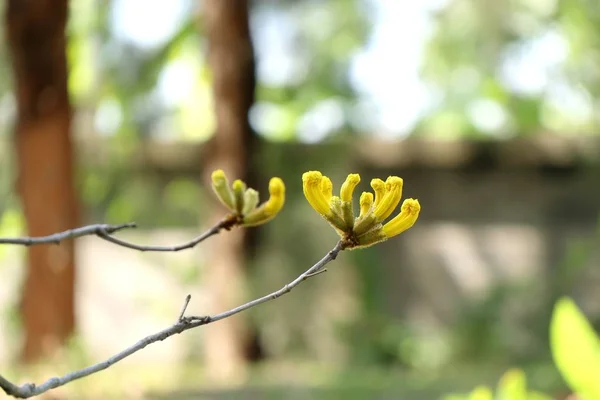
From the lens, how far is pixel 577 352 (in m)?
1.86

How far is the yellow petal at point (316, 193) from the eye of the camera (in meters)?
0.94

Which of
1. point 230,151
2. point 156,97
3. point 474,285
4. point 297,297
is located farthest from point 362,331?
point 156,97

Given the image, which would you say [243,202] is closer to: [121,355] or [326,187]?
[326,187]

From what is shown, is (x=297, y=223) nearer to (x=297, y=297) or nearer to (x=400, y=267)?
(x=297, y=297)

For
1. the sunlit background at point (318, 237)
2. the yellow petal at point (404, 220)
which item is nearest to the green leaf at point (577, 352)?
the yellow petal at point (404, 220)

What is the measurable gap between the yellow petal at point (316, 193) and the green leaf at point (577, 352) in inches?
43.2

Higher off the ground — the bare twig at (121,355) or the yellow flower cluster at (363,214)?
the yellow flower cluster at (363,214)

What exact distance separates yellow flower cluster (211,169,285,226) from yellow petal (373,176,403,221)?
0.41 ft

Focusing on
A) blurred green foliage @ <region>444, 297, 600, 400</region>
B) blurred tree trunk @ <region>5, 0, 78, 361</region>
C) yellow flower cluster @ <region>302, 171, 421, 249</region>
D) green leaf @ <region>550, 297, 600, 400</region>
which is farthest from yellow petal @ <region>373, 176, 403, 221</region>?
blurred tree trunk @ <region>5, 0, 78, 361</region>

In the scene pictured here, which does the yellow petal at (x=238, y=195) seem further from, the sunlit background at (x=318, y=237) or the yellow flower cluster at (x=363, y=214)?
the sunlit background at (x=318, y=237)

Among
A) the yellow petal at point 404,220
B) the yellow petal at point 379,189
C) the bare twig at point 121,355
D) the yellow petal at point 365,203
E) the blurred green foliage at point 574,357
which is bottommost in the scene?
the blurred green foliage at point 574,357

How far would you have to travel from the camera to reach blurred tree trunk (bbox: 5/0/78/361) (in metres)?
5.20

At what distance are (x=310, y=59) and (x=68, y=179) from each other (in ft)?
13.8

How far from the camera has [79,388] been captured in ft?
12.9
